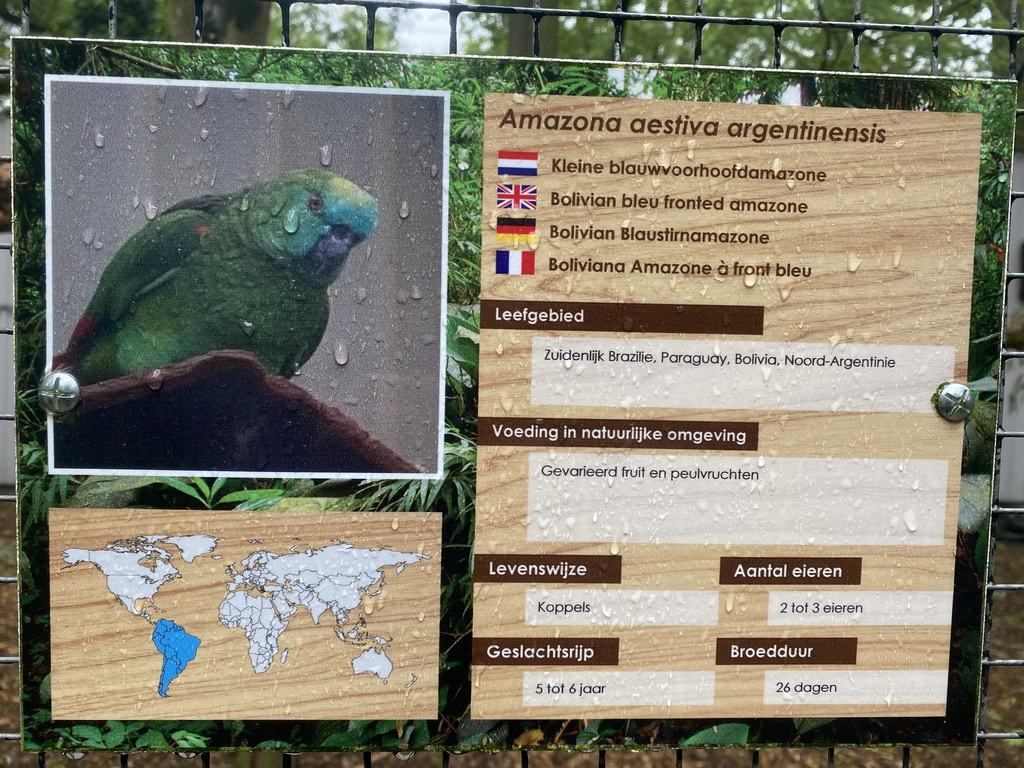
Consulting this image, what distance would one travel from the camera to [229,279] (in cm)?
179

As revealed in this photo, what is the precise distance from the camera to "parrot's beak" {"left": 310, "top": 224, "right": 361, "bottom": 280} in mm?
1783

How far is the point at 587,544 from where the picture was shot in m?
1.88

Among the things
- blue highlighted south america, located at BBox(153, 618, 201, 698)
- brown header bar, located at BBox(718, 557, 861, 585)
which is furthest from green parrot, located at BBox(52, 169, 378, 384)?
brown header bar, located at BBox(718, 557, 861, 585)

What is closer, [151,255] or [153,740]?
[151,255]

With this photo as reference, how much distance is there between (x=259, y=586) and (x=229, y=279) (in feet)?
2.26

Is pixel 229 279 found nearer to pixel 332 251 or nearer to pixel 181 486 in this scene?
pixel 332 251

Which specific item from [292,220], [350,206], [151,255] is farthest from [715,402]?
[151,255]

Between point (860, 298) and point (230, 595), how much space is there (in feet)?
5.15

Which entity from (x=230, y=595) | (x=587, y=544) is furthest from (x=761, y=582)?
(x=230, y=595)

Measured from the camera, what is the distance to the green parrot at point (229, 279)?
177cm

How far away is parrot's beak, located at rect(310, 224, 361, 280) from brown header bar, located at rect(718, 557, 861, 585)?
1.10 m

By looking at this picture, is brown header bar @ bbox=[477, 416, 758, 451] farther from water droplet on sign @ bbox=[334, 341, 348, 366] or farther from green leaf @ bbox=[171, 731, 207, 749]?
green leaf @ bbox=[171, 731, 207, 749]

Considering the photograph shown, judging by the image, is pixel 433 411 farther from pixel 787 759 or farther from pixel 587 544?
pixel 787 759

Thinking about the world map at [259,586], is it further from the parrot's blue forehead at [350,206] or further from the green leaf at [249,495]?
the parrot's blue forehead at [350,206]
